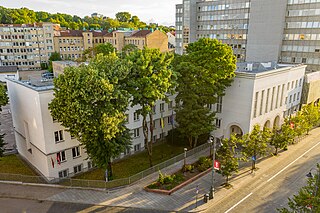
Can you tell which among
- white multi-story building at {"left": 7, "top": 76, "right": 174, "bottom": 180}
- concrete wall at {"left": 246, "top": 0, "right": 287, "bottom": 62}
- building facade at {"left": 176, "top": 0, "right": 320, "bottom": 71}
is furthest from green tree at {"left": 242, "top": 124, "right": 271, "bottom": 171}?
concrete wall at {"left": 246, "top": 0, "right": 287, "bottom": 62}

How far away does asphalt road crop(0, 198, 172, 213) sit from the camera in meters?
24.5

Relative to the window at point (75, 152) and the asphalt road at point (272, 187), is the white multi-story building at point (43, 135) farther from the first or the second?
the asphalt road at point (272, 187)

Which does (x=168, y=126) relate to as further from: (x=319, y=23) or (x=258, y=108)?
(x=319, y=23)

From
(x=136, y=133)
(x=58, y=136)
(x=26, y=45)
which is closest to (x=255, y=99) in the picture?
(x=136, y=133)

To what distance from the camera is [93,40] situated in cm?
11225

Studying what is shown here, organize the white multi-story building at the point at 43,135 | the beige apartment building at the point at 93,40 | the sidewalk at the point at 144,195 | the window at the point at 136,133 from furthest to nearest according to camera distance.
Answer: the beige apartment building at the point at 93,40
the window at the point at 136,133
the white multi-story building at the point at 43,135
the sidewalk at the point at 144,195

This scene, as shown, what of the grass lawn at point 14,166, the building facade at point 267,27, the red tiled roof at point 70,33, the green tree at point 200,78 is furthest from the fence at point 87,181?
the red tiled roof at point 70,33

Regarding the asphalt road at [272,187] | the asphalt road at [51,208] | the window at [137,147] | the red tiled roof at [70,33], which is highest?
the red tiled roof at [70,33]

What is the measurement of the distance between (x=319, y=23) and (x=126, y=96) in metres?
61.2

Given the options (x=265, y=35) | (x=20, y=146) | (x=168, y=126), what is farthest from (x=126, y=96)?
(x=265, y=35)

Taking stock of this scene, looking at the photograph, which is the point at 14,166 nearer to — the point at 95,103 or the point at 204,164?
the point at 95,103

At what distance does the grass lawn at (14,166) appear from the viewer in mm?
31969

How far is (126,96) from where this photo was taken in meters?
25.9

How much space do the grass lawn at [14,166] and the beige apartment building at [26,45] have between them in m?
78.3
